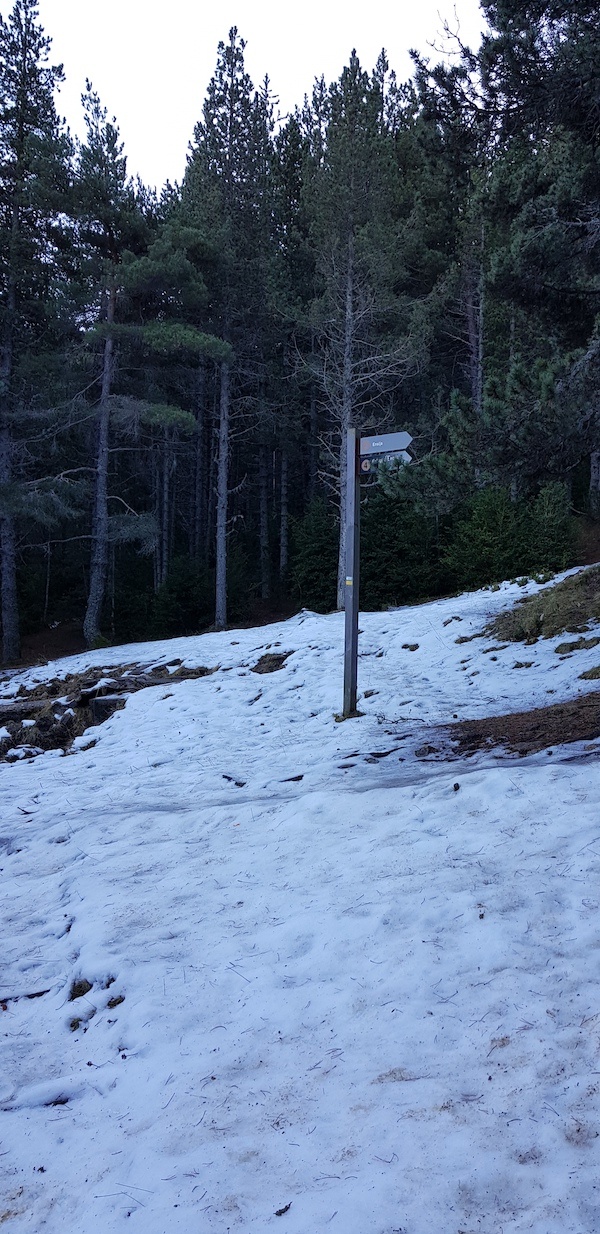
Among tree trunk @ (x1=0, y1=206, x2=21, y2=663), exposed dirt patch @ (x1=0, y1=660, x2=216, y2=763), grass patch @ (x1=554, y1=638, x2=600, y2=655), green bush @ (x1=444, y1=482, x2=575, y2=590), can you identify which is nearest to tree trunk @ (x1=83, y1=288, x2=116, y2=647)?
tree trunk @ (x1=0, y1=206, x2=21, y2=663)

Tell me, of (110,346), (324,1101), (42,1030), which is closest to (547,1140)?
(324,1101)

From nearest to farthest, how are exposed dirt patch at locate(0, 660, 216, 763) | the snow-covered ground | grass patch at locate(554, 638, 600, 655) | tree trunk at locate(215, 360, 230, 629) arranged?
the snow-covered ground, grass patch at locate(554, 638, 600, 655), exposed dirt patch at locate(0, 660, 216, 763), tree trunk at locate(215, 360, 230, 629)

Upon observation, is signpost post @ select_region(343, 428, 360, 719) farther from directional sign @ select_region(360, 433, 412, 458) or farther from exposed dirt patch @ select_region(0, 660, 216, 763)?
exposed dirt patch @ select_region(0, 660, 216, 763)

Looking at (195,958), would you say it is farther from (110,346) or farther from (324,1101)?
(110,346)

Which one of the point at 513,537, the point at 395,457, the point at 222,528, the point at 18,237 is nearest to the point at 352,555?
the point at 395,457

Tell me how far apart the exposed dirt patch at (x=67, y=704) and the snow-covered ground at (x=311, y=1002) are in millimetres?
2689

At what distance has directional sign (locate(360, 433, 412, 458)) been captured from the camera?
657cm

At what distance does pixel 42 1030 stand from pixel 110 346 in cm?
1992

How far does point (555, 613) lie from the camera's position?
9.66 meters

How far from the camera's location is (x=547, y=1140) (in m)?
2.04

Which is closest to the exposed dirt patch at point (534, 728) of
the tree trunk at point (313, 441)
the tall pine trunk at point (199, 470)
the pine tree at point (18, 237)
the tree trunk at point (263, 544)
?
the pine tree at point (18, 237)

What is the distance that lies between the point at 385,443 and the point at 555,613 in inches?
170

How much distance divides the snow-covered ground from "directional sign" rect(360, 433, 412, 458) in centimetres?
278

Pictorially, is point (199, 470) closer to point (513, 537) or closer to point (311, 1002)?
point (513, 537)
